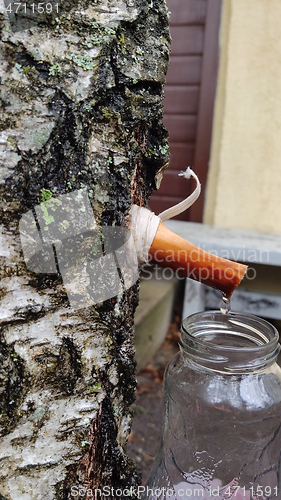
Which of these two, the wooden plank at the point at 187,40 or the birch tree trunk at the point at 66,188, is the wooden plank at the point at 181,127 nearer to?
the wooden plank at the point at 187,40

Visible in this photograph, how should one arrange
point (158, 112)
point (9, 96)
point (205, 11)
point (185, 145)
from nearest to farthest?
1. point (9, 96)
2. point (158, 112)
3. point (205, 11)
4. point (185, 145)

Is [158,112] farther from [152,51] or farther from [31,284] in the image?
[31,284]

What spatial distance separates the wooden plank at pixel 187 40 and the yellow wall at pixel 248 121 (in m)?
0.19

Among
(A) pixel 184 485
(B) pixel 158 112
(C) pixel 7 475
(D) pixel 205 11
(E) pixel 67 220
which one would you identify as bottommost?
(A) pixel 184 485

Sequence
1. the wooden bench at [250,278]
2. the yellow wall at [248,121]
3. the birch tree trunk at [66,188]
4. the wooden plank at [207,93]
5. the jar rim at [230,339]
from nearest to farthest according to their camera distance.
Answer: the birch tree trunk at [66,188] < the jar rim at [230,339] < the wooden bench at [250,278] < the yellow wall at [248,121] < the wooden plank at [207,93]

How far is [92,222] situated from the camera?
0.49 meters

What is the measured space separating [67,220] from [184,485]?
1.80 ft

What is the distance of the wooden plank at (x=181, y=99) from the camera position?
8.35 ft

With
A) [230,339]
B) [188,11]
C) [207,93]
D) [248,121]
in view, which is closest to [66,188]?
[230,339]

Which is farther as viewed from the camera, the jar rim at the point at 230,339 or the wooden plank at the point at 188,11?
the wooden plank at the point at 188,11

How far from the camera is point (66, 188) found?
1.53ft

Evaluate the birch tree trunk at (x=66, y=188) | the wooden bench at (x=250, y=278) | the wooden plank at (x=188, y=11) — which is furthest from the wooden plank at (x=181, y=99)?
the birch tree trunk at (x=66, y=188)

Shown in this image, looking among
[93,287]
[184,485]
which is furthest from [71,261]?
[184,485]

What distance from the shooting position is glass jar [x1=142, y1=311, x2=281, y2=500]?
2.04ft
